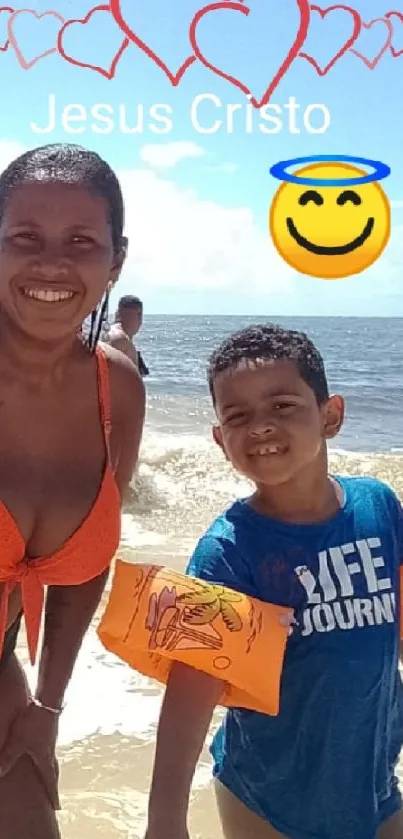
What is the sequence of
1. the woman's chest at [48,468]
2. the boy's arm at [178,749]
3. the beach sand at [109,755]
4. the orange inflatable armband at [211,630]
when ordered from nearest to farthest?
the boy's arm at [178,749], the orange inflatable armband at [211,630], the woman's chest at [48,468], the beach sand at [109,755]

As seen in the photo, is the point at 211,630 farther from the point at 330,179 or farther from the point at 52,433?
the point at 330,179

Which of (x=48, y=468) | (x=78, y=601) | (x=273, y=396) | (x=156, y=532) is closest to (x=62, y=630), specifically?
(x=78, y=601)

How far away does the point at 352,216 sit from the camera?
5.79m

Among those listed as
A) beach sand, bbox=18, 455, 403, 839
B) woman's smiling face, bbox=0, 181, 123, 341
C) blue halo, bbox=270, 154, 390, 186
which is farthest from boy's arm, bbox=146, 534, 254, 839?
blue halo, bbox=270, 154, 390, 186

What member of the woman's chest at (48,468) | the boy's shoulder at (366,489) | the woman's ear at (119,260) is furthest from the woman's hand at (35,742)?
the woman's ear at (119,260)

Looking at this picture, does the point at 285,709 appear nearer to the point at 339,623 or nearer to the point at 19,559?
the point at 339,623

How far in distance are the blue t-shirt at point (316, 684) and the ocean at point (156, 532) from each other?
1.30 metres

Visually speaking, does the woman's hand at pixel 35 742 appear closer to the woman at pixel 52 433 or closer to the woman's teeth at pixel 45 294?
the woman at pixel 52 433

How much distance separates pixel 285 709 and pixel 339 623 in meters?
0.20

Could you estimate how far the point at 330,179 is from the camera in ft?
17.0

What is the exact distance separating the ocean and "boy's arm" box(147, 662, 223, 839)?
1.48 metres

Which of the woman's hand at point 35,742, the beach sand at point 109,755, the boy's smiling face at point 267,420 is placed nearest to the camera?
the boy's smiling face at point 267,420

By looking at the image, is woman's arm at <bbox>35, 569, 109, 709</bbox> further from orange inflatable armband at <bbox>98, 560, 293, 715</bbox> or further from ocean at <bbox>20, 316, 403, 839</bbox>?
ocean at <bbox>20, 316, 403, 839</bbox>

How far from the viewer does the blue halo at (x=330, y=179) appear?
473 cm
